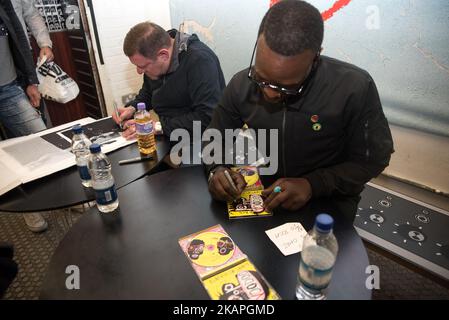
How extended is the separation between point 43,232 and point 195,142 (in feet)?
4.42

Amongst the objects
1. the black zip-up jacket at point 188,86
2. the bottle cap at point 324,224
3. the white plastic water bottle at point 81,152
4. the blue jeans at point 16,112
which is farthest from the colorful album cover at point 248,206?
the blue jeans at point 16,112

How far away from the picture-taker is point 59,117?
3.26 m

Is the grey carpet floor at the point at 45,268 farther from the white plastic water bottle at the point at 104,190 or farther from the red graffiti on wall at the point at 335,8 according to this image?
the red graffiti on wall at the point at 335,8

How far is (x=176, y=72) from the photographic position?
1.75 metres

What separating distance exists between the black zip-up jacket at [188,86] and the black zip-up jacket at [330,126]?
0.41 m

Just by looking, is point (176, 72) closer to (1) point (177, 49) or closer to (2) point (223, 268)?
(1) point (177, 49)

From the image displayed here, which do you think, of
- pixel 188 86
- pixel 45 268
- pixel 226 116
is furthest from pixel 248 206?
pixel 45 268

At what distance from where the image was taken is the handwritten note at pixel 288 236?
34.4 inches

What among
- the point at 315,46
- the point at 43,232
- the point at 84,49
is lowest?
the point at 43,232

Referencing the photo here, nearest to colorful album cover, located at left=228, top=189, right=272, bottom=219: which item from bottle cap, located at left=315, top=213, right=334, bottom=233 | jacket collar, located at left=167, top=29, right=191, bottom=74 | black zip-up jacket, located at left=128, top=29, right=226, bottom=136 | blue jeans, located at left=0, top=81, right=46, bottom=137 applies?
bottle cap, located at left=315, top=213, right=334, bottom=233

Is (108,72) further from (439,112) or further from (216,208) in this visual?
(439,112)

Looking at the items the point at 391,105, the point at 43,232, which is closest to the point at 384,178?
the point at 391,105

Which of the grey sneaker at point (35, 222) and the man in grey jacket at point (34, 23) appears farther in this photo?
the man in grey jacket at point (34, 23)

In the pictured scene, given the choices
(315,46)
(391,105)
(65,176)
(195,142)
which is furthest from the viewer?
(195,142)
